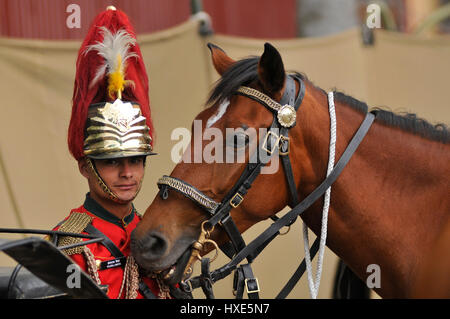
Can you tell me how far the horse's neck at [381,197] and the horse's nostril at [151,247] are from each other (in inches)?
23.5

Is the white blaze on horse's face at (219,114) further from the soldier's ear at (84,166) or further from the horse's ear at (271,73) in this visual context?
the soldier's ear at (84,166)

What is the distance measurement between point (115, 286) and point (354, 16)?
472 centimetres

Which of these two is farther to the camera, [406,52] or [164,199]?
[406,52]

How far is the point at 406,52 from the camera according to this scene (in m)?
5.01

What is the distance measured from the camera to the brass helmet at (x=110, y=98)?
2.23 meters

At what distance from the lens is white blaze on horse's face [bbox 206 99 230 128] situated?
2201 mm

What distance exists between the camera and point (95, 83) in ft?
7.73

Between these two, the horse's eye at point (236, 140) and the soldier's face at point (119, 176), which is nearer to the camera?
the horse's eye at point (236, 140)

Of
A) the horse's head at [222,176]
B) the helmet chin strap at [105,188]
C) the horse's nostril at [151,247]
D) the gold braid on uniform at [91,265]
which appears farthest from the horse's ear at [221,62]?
the gold braid on uniform at [91,265]

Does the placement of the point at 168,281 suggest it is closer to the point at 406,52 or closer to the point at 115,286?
the point at 115,286
